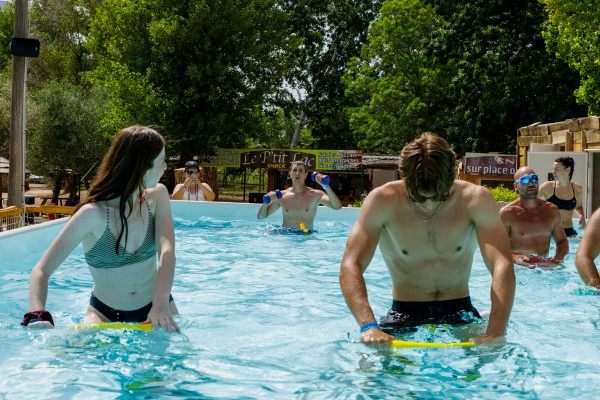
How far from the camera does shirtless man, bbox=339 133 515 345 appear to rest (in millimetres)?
3477

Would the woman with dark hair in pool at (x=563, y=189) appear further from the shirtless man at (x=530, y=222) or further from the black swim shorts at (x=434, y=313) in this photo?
the black swim shorts at (x=434, y=313)

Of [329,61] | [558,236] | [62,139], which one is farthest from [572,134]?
[329,61]

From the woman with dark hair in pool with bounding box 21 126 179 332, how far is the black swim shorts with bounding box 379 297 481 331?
1.34 meters

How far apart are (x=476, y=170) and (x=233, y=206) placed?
30.1 feet

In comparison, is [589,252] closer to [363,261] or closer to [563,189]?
Result: [363,261]

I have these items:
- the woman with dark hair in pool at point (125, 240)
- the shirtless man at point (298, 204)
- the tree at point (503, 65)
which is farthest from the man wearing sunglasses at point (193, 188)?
the tree at point (503, 65)

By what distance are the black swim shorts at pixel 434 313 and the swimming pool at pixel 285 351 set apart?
0.09m

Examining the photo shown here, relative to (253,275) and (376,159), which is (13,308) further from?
(376,159)

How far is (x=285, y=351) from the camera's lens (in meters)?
4.43

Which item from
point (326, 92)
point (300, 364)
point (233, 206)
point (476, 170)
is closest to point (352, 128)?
point (326, 92)

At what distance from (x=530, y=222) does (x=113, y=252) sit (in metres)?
5.24

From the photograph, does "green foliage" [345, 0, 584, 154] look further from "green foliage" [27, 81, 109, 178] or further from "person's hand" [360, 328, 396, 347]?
"person's hand" [360, 328, 396, 347]

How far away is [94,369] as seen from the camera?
3.64 meters

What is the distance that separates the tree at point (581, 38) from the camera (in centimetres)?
1822
